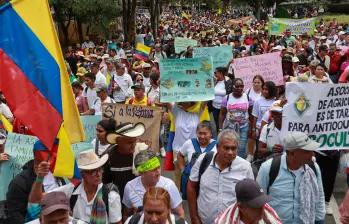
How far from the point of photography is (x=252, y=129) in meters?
8.09

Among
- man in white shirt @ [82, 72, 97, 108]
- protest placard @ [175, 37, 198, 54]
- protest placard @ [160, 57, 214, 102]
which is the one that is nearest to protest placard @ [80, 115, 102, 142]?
protest placard @ [160, 57, 214, 102]

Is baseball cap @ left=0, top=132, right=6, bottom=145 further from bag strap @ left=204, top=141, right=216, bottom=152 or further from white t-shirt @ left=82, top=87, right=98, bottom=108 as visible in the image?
white t-shirt @ left=82, top=87, right=98, bottom=108

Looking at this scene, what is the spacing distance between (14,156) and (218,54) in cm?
804

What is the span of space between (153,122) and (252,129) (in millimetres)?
1639

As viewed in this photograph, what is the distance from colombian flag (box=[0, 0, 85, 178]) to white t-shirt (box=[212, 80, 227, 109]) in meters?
5.46

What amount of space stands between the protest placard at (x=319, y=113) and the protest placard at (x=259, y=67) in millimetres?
5170

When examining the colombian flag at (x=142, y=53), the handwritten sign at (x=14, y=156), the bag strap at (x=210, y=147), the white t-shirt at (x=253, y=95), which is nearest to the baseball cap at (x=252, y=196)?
the bag strap at (x=210, y=147)

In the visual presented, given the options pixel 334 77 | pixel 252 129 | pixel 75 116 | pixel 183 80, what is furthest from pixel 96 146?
pixel 334 77

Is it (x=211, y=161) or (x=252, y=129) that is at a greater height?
(x=211, y=161)

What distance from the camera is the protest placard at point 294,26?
19766mm

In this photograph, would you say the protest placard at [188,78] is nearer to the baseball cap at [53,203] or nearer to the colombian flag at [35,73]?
the colombian flag at [35,73]

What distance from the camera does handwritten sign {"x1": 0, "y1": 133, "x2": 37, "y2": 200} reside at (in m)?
5.32

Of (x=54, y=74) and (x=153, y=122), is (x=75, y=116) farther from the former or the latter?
(x=153, y=122)

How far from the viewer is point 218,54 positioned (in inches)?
506
